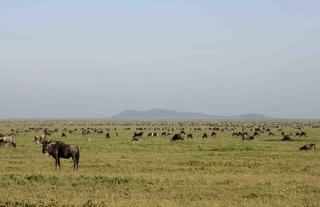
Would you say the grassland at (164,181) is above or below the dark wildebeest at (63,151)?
below

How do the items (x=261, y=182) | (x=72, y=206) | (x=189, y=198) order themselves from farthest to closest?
(x=261, y=182)
(x=189, y=198)
(x=72, y=206)

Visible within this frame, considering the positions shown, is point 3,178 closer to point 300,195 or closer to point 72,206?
point 72,206

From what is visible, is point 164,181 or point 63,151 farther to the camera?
point 63,151

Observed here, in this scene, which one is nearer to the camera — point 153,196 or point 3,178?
point 153,196

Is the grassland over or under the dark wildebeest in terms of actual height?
under

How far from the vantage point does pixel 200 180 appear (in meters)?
21.4

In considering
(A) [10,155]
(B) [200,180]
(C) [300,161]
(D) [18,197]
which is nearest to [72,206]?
(D) [18,197]

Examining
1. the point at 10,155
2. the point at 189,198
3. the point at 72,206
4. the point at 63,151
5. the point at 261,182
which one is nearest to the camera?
the point at 72,206

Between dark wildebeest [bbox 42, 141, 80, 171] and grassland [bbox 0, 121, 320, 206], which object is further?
dark wildebeest [bbox 42, 141, 80, 171]

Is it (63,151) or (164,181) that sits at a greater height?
(63,151)

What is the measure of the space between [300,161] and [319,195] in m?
12.2

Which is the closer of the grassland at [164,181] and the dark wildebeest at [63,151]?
the grassland at [164,181]

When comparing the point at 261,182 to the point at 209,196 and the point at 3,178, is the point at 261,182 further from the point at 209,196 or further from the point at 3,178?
the point at 3,178

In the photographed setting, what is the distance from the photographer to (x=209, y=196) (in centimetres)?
1770
